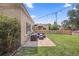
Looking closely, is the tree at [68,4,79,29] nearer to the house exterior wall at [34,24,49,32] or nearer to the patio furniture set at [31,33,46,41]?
the house exterior wall at [34,24,49,32]

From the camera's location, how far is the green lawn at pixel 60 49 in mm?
5164

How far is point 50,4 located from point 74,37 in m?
0.82

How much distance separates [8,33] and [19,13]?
455 mm

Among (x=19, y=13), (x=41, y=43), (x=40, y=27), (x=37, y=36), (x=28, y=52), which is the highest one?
(x=19, y=13)

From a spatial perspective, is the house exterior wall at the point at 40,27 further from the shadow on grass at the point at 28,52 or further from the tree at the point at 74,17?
the tree at the point at 74,17

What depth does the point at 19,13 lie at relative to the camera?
16.9 ft


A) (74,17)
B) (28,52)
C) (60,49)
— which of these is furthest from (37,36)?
(74,17)

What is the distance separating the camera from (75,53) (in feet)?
16.9

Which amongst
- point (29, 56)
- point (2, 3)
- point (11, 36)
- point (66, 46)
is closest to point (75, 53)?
point (66, 46)

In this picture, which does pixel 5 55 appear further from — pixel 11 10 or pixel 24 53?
pixel 11 10

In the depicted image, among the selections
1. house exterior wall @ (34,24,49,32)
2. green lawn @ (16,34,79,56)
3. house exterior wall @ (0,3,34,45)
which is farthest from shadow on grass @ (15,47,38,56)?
house exterior wall @ (34,24,49,32)

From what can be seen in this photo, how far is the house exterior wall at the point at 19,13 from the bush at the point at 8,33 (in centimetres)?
9

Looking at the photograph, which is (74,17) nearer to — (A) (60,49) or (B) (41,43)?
(A) (60,49)

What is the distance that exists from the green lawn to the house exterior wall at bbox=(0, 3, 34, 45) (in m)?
0.23
